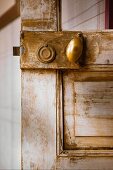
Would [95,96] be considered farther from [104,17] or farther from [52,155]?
[104,17]

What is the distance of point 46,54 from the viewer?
3.81 feet

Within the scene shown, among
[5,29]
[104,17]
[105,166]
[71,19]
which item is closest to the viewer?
[105,166]

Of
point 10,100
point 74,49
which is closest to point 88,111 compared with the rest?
point 74,49

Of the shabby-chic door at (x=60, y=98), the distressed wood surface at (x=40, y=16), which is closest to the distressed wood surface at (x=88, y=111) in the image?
the shabby-chic door at (x=60, y=98)

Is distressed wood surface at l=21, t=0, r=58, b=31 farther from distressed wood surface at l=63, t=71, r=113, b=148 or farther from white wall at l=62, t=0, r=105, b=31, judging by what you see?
white wall at l=62, t=0, r=105, b=31

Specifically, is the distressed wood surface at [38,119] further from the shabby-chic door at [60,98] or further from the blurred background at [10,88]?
the blurred background at [10,88]

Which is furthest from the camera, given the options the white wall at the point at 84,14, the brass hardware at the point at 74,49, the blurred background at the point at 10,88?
the blurred background at the point at 10,88

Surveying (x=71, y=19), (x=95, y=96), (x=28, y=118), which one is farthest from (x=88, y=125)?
(x=71, y=19)

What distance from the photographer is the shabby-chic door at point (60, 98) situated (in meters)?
1.16

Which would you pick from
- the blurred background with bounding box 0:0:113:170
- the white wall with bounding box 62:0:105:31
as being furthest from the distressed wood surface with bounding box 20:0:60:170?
the blurred background with bounding box 0:0:113:170

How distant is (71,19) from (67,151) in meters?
1.08

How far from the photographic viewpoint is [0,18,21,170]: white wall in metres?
2.65

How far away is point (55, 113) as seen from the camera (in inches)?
46.3

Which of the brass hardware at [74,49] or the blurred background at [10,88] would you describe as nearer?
the brass hardware at [74,49]
